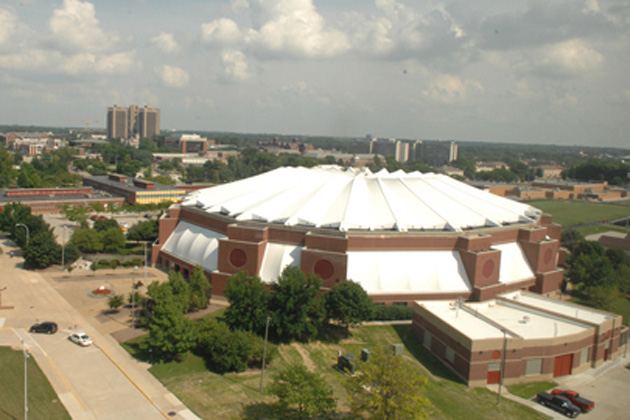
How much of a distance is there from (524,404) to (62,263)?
45290 millimetres

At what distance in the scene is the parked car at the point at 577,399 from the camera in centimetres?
3102

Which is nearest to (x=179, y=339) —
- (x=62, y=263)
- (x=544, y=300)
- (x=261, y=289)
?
(x=261, y=289)

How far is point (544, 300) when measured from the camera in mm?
44844

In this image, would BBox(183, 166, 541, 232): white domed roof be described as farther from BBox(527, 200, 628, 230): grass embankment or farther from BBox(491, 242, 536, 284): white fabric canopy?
BBox(527, 200, 628, 230): grass embankment

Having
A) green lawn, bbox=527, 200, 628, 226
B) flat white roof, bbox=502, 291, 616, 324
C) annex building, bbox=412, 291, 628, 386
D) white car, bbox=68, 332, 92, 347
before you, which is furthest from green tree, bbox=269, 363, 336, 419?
green lawn, bbox=527, 200, 628, 226

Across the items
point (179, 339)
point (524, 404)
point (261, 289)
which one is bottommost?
point (524, 404)

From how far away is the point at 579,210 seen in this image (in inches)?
4847

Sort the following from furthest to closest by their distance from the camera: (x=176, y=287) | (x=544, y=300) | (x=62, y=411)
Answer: (x=544, y=300)
(x=176, y=287)
(x=62, y=411)

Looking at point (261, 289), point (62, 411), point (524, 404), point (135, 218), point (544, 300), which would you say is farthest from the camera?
point (135, 218)

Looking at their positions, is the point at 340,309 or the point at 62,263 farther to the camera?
the point at 62,263

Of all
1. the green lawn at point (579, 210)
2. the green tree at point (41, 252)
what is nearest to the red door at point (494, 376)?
the green tree at point (41, 252)

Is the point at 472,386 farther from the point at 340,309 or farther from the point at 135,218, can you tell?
the point at 135,218

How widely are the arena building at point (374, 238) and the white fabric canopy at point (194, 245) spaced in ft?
0.45

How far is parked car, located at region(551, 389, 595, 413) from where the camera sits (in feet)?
102
